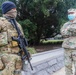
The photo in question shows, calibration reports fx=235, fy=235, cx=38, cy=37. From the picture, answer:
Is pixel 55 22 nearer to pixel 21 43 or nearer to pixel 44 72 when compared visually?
pixel 44 72

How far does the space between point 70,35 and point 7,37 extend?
2.09 meters

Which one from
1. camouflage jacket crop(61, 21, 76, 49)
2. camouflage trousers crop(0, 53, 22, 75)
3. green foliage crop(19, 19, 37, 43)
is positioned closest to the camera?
camouflage trousers crop(0, 53, 22, 75)

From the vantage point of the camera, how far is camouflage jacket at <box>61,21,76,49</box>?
14.1ft

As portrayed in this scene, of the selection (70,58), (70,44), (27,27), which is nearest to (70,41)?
(70,44)

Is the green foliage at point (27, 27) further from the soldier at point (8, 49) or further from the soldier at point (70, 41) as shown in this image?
the soldier at point (8, 49)

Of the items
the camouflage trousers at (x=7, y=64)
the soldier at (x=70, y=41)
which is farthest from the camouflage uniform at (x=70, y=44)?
the camouflage trousers at (x=7, y=64)

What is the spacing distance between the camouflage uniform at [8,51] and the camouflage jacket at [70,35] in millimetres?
1883

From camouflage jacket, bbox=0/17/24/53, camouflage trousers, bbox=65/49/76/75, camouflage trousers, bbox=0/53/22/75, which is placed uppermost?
camouflage jacket, bbox=0/17/24/53

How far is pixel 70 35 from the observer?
4.35 metres

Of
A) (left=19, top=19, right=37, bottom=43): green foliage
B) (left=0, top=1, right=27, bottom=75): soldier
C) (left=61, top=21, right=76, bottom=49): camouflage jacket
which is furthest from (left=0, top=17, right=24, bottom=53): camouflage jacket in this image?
(left=19, top=19, right=37, bottom=43): green foliage

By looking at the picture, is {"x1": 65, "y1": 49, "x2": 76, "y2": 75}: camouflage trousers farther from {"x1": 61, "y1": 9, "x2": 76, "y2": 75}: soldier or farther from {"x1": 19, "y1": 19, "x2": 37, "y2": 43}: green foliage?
{"x1": 19, "y1": 19, "x2": 37, "y2": 43}: green foliage

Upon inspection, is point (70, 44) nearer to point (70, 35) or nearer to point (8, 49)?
point (70, 35)

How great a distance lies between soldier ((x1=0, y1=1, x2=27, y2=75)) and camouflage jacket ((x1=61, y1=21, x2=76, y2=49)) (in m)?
1.87

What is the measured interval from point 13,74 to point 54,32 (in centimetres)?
1414
